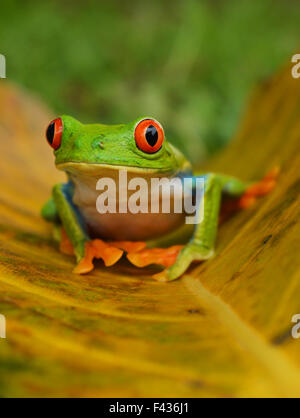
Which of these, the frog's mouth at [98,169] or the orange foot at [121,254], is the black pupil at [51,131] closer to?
the frog's mouth at [98,169]

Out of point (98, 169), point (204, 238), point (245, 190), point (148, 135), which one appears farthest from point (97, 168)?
point (245, 190)

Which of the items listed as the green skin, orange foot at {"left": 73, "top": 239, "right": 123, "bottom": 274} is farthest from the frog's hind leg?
orange foot at {"left": 73, "top": 239, "right": 123, "bottom": 274}

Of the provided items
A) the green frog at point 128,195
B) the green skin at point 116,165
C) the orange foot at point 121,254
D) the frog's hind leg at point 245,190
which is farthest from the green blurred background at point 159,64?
the orange foot at point 121,254

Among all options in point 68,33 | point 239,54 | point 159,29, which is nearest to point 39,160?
point 68,33

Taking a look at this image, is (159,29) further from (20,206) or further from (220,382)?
(220,382)

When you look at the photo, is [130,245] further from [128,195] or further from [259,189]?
[259,189]

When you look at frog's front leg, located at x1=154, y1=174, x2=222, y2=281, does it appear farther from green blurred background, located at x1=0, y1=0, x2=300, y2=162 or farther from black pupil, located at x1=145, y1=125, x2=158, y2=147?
green blurred background, located at x1=0, y1=0, x2=300, y2=162
